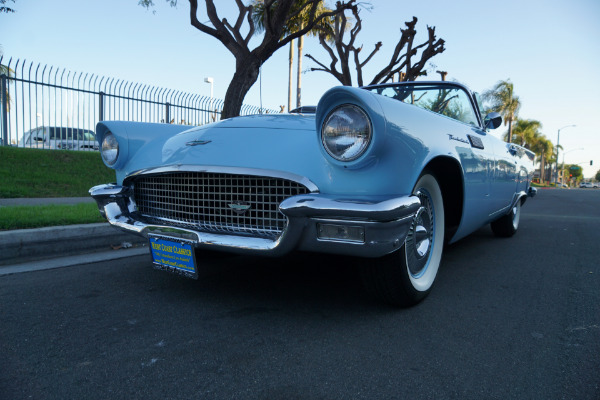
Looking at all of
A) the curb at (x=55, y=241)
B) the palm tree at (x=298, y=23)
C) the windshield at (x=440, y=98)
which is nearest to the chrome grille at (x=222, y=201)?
the curb at (x=55, y=241)

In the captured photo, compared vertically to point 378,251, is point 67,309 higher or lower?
lower

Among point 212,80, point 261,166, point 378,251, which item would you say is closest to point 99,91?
point 212,80

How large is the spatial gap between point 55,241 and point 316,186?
2512 millimetres

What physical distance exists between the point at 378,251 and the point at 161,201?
135 centimetres

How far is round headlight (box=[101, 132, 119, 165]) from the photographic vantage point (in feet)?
9.03

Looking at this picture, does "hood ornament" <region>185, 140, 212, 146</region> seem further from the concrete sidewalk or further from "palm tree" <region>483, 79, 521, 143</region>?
"palm tree" <region>483, 79, 521, 143</region>

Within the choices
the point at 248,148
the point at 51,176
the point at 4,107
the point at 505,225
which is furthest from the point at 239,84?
the point at 248,148

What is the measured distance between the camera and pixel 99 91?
8.49m

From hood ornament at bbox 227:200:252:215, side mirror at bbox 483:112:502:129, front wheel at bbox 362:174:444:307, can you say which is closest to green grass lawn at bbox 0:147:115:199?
hood ornament at bbox 227:200:252:215

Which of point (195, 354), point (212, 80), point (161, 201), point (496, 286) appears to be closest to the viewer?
point (195, 354)

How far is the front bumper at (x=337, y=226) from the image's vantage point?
64.1 inches

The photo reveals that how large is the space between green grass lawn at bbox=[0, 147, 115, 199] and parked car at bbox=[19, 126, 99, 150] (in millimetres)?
882

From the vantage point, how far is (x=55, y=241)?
129 inches

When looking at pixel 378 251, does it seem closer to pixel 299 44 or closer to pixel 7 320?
pixel 7 320
